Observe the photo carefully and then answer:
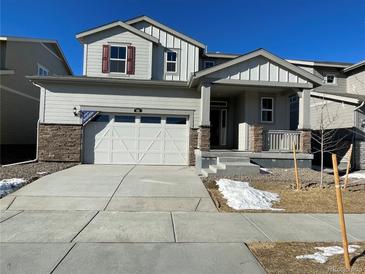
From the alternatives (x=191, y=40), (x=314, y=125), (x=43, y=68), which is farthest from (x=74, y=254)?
(x=43, y=68)

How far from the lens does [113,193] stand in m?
8.16

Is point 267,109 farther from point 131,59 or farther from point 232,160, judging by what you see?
point 131,59

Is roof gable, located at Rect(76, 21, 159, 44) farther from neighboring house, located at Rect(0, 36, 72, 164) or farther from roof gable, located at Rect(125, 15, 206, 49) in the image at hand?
neighboring house, located at Rect(0, 36, 72, 164)

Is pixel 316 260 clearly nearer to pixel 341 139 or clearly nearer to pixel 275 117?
pixel 275 117

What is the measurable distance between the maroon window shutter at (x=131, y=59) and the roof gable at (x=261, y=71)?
4395 millimetres

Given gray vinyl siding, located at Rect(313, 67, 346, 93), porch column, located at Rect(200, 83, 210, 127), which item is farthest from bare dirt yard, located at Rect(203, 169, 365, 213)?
gray vinyl siding, located at Rect(313, 67, 346, 93)

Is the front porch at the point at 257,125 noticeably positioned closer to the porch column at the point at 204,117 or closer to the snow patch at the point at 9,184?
the porch column at the point at 204,117

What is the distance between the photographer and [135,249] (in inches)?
179

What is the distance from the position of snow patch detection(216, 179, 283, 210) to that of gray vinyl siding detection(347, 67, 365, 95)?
14805 mm

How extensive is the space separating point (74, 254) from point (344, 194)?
25.3 feet

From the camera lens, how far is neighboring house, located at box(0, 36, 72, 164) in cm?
1764

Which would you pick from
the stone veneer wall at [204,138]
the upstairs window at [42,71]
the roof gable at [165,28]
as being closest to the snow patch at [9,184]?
the stone veneer wall at [204,138]

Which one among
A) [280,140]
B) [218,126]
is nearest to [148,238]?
[280,140]

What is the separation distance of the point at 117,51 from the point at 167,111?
4.91m
